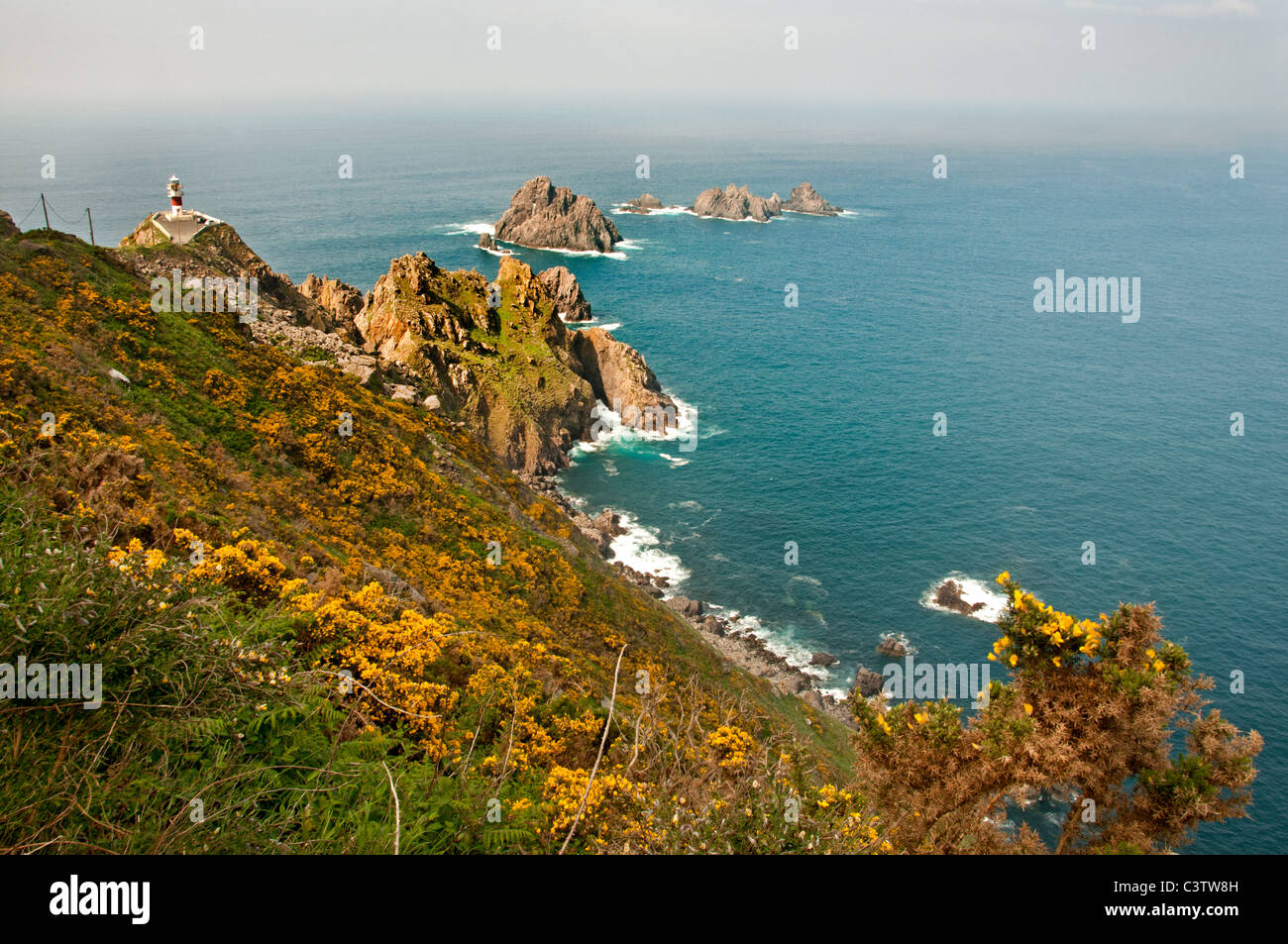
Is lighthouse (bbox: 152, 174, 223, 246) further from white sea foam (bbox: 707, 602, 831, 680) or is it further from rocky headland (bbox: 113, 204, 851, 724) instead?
white sea foam (bbox: 707, 602, 831, 680)

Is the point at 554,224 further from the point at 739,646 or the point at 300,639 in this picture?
the point at 300,639

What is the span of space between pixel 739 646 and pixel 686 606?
519 centimetres

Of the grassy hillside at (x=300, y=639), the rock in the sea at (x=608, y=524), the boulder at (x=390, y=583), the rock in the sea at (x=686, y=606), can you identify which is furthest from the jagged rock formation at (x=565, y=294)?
the boulder at (x=390, y=583)

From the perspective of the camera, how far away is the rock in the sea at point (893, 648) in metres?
51.7

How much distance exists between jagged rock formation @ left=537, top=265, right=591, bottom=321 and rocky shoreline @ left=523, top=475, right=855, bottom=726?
5356cm

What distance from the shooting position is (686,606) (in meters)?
54.7

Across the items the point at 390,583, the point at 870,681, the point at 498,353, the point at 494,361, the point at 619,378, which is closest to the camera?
the point at 390,583

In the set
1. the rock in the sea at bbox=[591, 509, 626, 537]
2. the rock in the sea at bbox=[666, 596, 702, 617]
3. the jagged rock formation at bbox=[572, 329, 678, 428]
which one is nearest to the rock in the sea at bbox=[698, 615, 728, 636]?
the rock in the sea at bbox=[666, 596, 702, 617]

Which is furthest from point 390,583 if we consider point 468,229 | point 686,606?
point 468,229

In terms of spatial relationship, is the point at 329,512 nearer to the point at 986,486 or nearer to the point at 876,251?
the point at 986,486

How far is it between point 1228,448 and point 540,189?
436ft

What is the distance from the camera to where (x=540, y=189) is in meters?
161

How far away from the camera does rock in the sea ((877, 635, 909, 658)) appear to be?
51.7 meters
